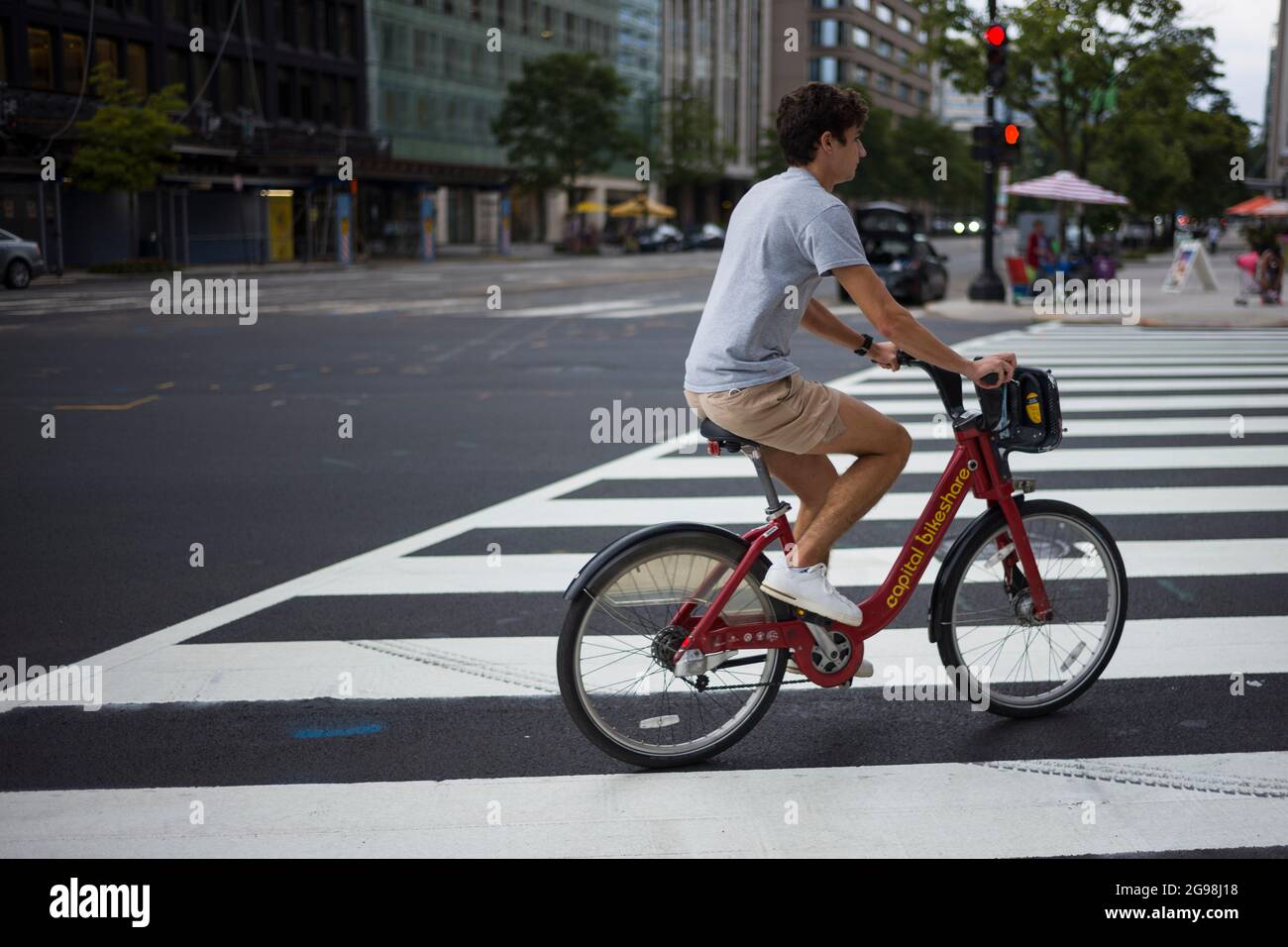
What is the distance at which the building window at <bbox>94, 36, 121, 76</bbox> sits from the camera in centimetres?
4305

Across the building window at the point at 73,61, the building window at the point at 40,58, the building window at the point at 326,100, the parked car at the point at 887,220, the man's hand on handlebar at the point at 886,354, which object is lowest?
the man's hand on handlebar at the point at 886,354

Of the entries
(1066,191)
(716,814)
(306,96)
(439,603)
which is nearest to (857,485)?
(716,814)

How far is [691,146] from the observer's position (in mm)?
89812

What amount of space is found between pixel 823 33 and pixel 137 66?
88663mm

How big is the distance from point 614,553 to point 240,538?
402 centimetres

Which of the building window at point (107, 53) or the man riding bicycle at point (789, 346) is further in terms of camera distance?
the building window at point (107, 53)

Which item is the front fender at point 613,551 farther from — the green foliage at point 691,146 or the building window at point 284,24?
the green foliage at point 691,146

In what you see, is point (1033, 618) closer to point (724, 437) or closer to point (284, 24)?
point (724, 437)

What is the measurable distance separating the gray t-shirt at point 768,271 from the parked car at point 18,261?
2202 cm

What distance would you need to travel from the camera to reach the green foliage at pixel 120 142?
128ft

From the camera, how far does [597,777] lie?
4.37 meters

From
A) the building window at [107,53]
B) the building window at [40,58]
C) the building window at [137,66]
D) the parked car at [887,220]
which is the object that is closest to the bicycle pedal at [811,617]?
the building window at [40,58]
